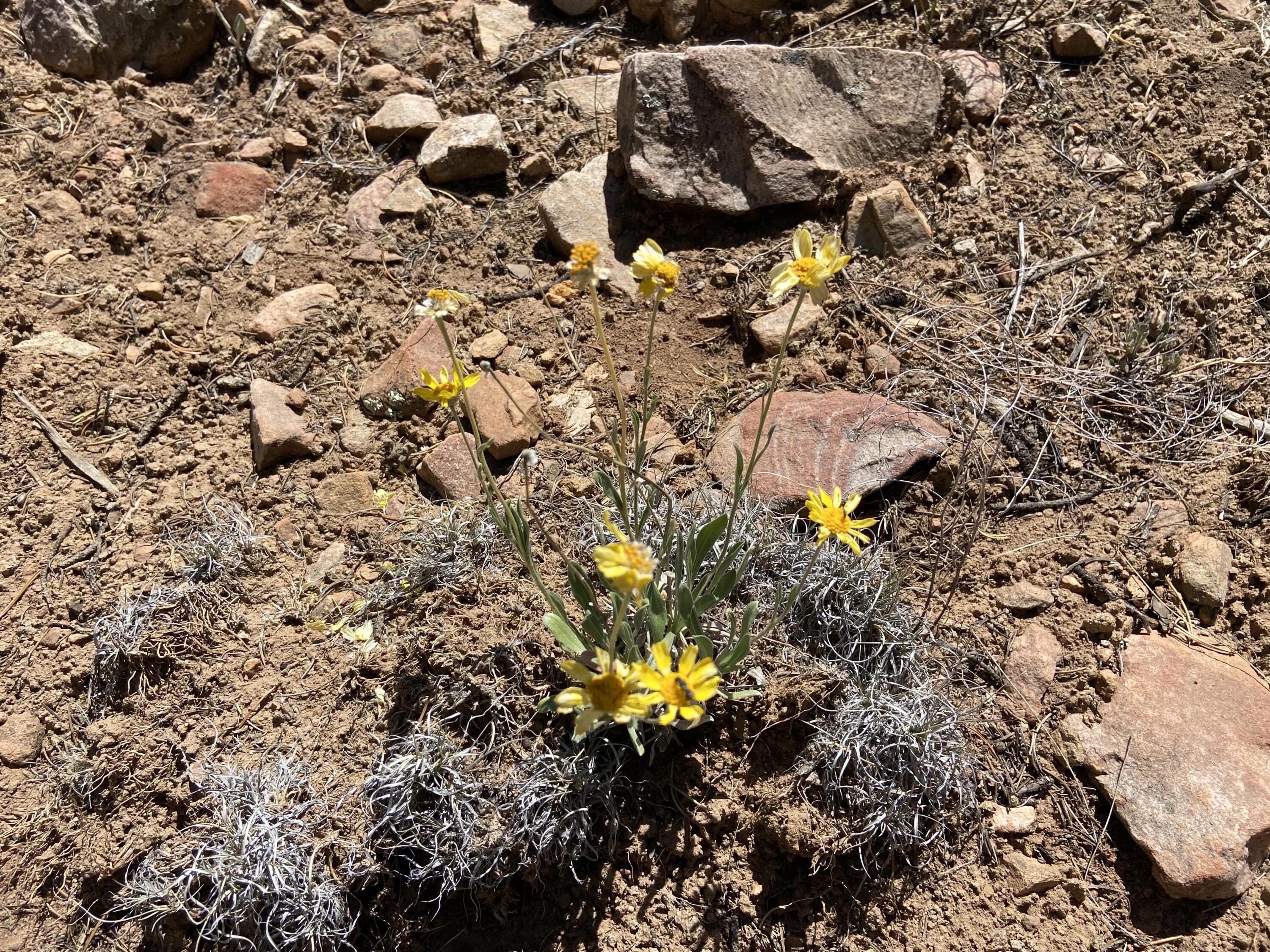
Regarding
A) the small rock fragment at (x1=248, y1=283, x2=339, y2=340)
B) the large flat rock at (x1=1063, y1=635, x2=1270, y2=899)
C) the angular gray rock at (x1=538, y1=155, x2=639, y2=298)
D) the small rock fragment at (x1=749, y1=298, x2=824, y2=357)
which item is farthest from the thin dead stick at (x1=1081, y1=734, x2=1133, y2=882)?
the small rock fragment at (x1=248, y1=283, x2=339, y2=340)

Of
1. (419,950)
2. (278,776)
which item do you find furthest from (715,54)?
(419,950)

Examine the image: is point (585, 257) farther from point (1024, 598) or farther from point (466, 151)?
point (466, 151)

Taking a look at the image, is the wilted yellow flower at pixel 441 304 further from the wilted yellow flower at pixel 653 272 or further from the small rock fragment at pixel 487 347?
the small rock fragment at pixel 487 347

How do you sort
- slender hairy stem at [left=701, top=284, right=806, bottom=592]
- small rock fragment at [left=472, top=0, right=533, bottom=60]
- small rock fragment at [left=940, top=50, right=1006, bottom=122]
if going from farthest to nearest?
small rock fragment at [left=472, top=0, right=533, bottom=60], small rock fragment at [left=940, top=50, right=1006, bottom=122], slender hairy stem at [left=701, top=284, right=806, bottom=592]

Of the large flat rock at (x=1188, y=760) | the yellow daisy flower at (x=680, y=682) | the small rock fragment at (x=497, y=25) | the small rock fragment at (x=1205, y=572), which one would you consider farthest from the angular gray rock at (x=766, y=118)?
the yellow daisy flower at (x=680, y=682)

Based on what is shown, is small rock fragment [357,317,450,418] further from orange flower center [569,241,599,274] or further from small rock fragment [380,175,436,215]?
orange flower center [569,241,599,274]

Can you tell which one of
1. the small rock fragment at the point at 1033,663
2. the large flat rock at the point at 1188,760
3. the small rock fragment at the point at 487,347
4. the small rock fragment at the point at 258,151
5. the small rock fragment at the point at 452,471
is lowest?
the large flat rock at the point at 1188,760

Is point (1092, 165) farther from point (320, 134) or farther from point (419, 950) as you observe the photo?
point (419, 950)
